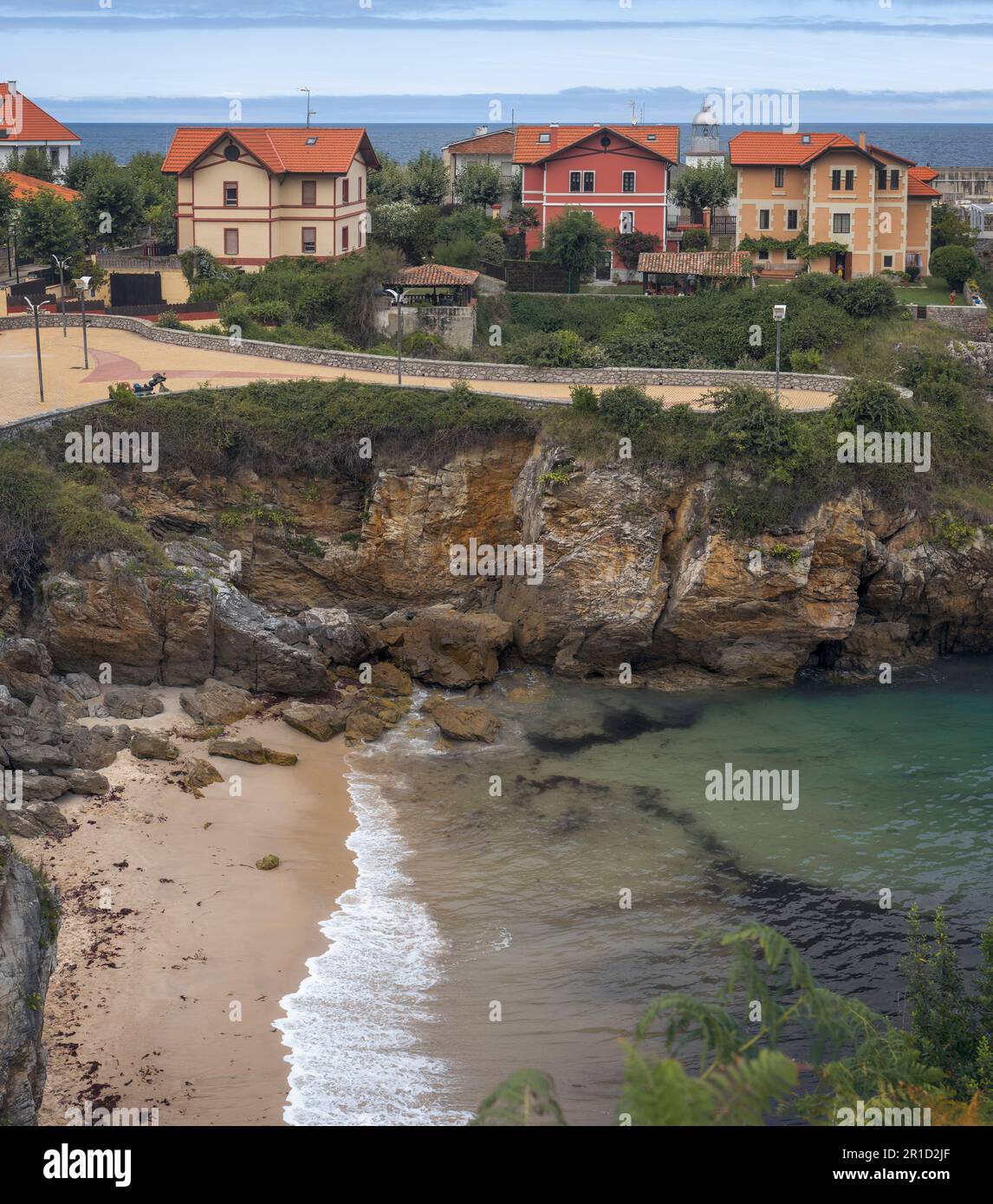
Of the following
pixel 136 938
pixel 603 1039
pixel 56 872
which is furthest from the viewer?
pixel 56 872

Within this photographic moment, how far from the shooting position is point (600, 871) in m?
28.6

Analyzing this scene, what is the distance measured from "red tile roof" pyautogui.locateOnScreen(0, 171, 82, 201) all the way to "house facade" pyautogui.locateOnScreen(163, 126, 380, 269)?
338 inches

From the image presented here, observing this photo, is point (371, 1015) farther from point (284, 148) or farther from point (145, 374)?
point (284, 148)

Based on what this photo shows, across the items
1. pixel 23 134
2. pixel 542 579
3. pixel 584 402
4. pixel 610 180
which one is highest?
pixel 23 134

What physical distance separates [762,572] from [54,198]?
38.7 meters

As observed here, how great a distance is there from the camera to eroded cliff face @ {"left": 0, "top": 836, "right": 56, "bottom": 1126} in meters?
18.2

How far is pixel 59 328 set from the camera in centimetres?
5456

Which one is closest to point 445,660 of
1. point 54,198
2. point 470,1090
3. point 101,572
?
point 101,572

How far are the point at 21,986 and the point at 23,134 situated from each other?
78.8 metres

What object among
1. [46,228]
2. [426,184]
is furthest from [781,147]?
[46,228]

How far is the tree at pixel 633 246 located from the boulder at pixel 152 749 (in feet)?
121

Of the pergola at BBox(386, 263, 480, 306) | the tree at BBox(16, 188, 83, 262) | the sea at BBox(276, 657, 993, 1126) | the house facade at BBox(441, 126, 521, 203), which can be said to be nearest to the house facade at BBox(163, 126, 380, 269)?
the tree at BBox(16, 188, 83, 262)

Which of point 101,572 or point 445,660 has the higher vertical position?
point 101,572
